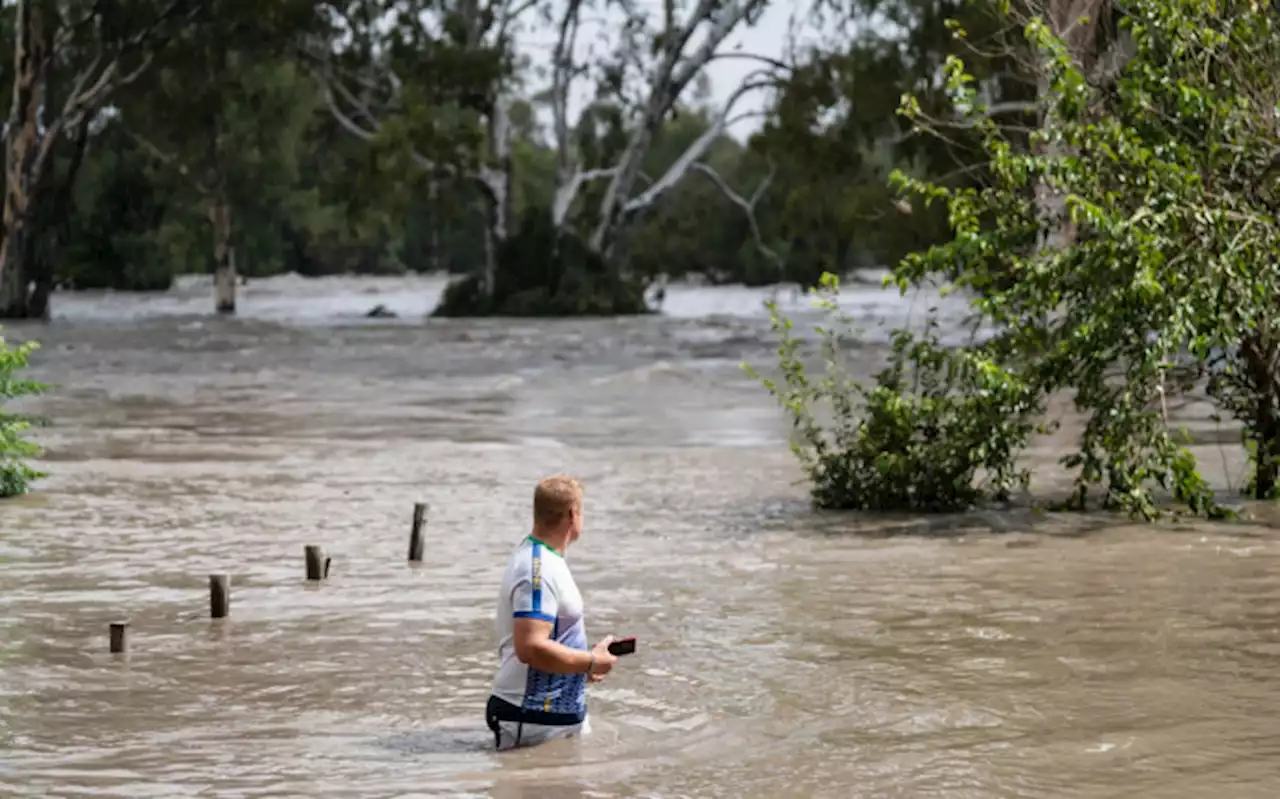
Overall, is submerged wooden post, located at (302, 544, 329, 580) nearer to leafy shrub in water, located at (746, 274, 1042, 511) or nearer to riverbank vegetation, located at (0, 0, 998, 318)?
leafy shrub in water, located at (746, 274, 1042, 511)

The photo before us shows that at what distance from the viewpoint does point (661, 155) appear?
104500 mm

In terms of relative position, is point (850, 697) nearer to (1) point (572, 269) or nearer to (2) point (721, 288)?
(1) point (572, 269)

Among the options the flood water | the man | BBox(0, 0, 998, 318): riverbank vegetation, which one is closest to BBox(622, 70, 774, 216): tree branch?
BBox(0, 0, 998, 318): riverbank vegetation

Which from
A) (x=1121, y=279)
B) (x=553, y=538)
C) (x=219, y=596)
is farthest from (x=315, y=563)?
(x=1121, y=279)

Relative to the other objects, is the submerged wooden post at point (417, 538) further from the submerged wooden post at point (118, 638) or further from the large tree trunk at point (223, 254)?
the large tree trunk at point (223, 254)

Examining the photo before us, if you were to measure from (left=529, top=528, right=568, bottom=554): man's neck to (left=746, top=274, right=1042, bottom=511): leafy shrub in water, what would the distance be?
24.6 feet

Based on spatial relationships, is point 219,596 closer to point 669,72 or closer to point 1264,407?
point 1264,407

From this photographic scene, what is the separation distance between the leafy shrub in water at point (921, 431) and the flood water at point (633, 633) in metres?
0.35

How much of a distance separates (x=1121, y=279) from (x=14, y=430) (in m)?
8.01

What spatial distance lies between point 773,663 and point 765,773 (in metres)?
2.20

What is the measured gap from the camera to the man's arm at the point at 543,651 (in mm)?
7656

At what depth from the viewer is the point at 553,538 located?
7836 millimetres

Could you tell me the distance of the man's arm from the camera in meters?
7.66

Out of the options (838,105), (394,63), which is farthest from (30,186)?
(838,105)
